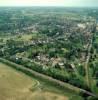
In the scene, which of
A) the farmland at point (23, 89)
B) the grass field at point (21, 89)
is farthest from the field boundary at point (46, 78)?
the grass field at point (21, 89)

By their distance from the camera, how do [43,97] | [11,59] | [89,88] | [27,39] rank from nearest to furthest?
[43,97] < [89,88] < [11,59] < [27,39]

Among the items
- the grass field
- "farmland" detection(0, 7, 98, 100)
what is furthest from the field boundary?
the grass field

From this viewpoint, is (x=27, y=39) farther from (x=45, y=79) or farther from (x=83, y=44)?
(x=45, y=79)

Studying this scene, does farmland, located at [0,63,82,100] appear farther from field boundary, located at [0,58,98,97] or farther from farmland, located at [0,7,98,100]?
field boundary, located at [0,58,98,97]

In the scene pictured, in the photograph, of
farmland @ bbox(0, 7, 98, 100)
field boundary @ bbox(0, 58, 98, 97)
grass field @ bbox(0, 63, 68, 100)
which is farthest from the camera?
field boundary @ bbox(0, 58, 98, 97)

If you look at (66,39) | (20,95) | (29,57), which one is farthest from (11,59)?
(66,39)

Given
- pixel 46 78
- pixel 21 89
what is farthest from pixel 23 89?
pixel 46 78

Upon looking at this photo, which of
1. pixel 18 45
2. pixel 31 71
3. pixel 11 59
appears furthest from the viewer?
pixel 18 45

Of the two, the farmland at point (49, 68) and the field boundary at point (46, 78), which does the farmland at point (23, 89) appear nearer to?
the farmland at point (49, 68)

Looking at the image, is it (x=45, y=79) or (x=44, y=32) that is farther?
(x=44, y=32)
